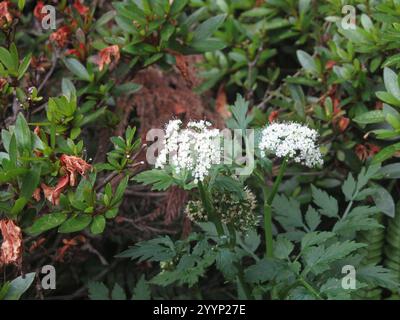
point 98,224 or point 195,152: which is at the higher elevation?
point 195,152

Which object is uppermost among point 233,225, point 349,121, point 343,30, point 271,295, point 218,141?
point 343,30

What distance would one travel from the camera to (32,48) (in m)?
2.44

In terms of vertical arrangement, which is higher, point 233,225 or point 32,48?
point 32,48

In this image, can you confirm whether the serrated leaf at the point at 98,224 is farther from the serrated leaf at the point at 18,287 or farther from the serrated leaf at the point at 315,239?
the serrated leaf at the point at 315,239

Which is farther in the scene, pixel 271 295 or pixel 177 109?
pixel 177 109

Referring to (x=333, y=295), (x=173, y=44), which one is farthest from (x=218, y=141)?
(x=173, y=44)

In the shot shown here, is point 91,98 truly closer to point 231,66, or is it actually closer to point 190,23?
point 190,23

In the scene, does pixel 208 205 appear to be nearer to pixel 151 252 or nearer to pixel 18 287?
pixel 151 252

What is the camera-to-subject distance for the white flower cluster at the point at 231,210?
166cm

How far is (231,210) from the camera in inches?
Answer: 65.4

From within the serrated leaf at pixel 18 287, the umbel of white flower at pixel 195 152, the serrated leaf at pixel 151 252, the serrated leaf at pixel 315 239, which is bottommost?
the serrated leaf at pixel 18 287

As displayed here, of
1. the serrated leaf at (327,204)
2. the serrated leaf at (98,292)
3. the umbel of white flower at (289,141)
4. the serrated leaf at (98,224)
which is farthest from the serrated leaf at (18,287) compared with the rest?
the serrated leaf at (327,204)

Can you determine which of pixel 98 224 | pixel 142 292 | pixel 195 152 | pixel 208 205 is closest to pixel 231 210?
pixel 208 205

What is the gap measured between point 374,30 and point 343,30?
11 centimetres
